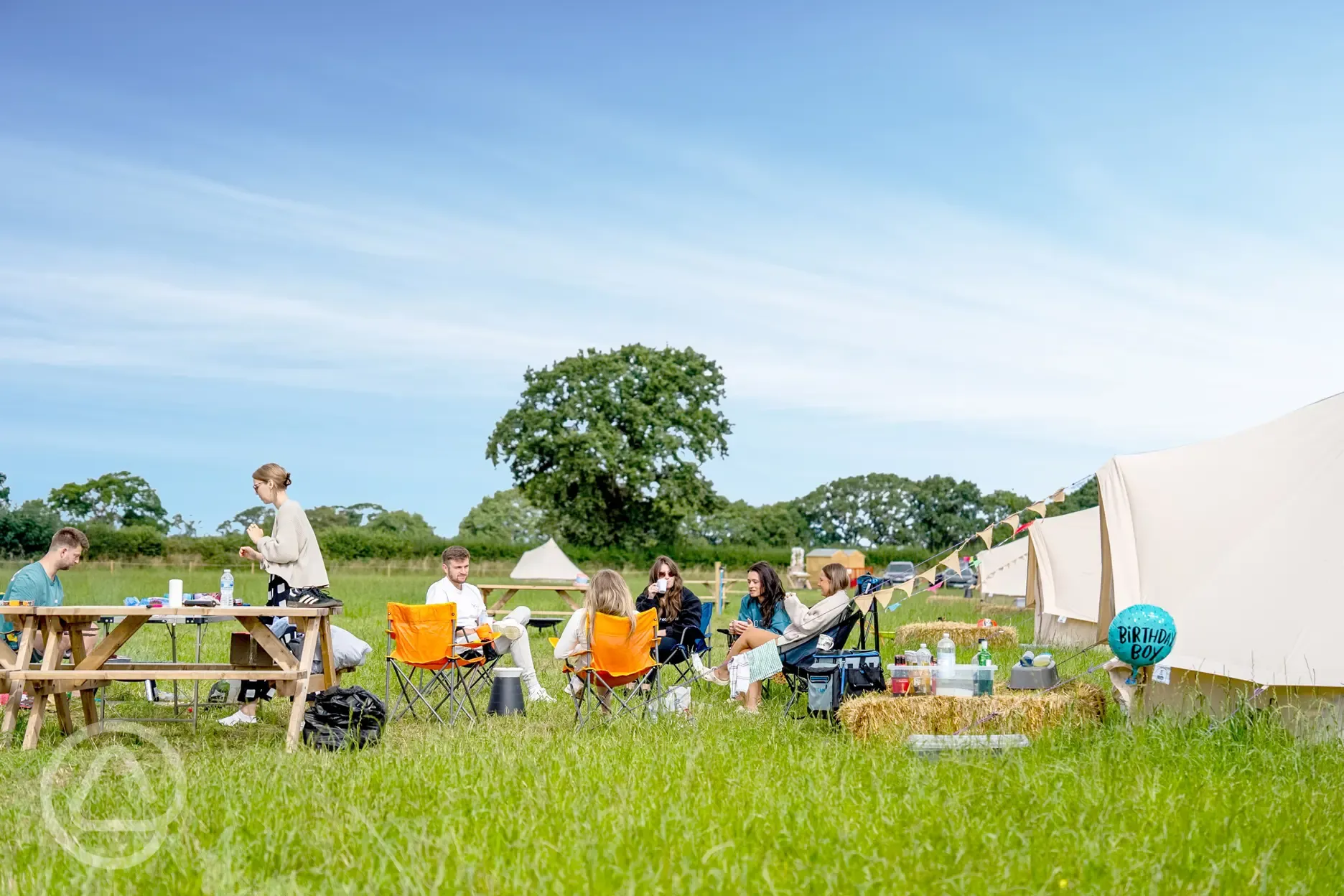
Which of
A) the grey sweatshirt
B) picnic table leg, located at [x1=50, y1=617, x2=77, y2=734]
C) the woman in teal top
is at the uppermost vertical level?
the grey sweatshirt

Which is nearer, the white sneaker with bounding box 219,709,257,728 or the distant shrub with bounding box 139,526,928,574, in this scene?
the white sneaker with bounding box 219,709,257,728

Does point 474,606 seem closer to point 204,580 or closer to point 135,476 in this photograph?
point 204,580

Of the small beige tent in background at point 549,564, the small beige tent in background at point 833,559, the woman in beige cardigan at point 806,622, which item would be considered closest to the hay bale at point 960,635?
the woman in beige cardigan at point 806,622

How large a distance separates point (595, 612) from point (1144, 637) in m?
2.87

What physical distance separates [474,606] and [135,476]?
4745cm

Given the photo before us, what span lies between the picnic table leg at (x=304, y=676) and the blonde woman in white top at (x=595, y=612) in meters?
1.35

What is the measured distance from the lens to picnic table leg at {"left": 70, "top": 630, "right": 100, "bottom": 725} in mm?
6426

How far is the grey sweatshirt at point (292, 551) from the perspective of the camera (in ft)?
21.3

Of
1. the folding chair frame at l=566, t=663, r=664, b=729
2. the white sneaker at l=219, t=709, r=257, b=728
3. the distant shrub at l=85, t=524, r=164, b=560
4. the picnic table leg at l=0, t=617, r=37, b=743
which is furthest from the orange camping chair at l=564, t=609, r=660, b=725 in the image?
the distant shrub at l=85, t=524, r=164, b=560

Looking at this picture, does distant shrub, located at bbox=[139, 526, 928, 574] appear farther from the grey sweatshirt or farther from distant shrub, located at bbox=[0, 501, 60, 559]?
the grey sweatshirt

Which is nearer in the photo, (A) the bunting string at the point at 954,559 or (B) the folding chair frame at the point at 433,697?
(B) the folding chair frame at the point at 433,697

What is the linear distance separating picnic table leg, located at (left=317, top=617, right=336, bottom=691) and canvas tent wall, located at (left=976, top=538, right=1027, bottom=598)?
17.0m

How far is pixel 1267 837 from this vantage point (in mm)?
3836

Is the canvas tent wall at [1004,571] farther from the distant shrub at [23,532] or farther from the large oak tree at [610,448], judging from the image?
the distant shrub at [23,532]
